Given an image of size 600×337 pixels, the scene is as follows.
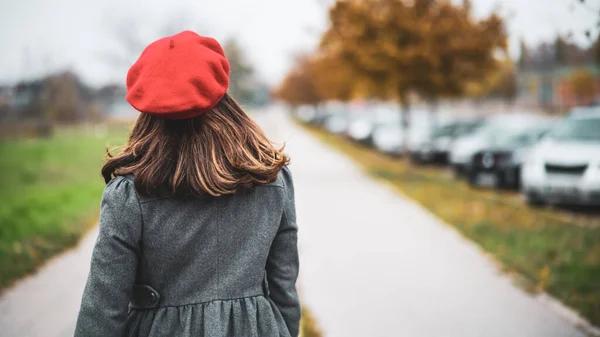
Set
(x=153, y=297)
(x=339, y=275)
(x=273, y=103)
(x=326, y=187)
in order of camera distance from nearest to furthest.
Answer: (x=153, y=297)
(x=339, y=275)
(x=326, y=187)
(x=273, y=103)

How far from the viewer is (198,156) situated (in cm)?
164

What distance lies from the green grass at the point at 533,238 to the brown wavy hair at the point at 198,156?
13.0 ft

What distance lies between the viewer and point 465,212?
30.7 ft

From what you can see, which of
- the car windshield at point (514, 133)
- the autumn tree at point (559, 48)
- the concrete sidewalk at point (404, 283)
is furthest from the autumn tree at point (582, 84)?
the concrete sidewalk at point (404, 283)

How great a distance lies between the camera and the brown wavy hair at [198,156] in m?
1.60

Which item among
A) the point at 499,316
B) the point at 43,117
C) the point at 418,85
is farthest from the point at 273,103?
the point at 499,316

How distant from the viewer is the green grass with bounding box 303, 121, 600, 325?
17.5 feet

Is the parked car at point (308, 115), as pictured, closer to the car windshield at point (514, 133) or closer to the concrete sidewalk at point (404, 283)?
the car windshield at point (514, 133)

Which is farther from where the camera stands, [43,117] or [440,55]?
[43,117]

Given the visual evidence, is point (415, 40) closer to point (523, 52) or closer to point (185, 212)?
point (185, 212)

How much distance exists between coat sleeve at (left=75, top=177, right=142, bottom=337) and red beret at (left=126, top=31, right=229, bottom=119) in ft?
0.93

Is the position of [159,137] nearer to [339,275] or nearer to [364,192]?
[339,275]

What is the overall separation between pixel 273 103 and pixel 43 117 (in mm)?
139020

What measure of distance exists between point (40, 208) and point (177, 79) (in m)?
8.77
